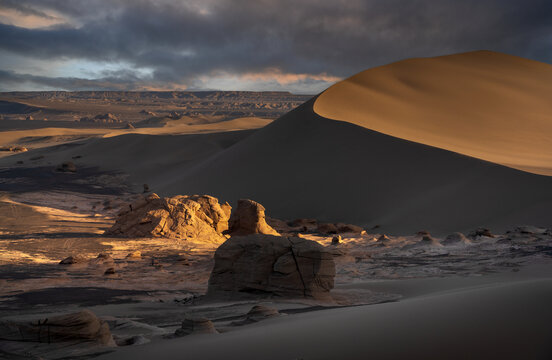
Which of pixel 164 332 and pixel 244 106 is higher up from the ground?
pixel 244 106

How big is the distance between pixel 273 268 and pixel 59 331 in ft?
11.8

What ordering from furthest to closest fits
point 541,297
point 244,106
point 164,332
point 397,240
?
point 244,106 < point 397,240 < point 164,332 < point 541,297

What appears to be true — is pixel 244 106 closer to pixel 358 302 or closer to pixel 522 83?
pixel 522 83

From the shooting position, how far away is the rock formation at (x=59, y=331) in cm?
413

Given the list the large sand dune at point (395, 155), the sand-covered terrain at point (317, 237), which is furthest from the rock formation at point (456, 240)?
the large sand dune at point (395, 155)

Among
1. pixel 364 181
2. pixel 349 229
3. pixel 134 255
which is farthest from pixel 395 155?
pixel 134 255

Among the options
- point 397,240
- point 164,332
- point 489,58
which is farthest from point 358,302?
point 489,58

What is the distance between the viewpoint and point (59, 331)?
4.15 meters

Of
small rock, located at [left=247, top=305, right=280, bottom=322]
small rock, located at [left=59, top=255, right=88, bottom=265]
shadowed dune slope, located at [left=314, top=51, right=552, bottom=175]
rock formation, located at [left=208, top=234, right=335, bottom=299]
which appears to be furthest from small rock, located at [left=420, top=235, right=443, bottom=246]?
shadowed dune slope, located at [left=314, top=51, right=552, bottom=175]

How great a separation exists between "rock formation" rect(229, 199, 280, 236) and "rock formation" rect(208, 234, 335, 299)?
5.62 meters

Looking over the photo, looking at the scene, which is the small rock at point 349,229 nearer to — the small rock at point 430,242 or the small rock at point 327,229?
the small rock at point 327,229

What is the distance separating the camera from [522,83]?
120 feet

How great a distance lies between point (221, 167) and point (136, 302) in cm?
1755

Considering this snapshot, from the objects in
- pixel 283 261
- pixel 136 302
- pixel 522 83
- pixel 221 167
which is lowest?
pixel 136 302
